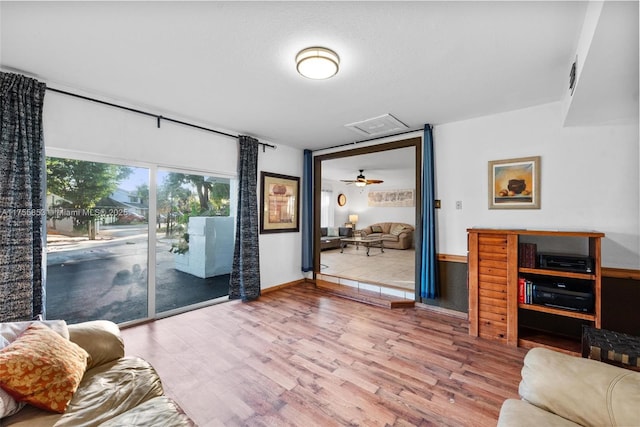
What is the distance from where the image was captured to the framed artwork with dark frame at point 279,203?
4.26 m

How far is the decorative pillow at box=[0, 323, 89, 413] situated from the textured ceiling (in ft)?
6.06

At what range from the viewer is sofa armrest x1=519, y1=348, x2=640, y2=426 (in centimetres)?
98

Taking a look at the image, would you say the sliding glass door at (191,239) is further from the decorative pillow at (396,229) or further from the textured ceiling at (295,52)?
the decorative pillow at (396,229)

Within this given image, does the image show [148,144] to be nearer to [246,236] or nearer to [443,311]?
[246,236]

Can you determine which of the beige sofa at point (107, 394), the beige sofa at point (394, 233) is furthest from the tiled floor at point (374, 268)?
the beige sofa at point (107, 394)

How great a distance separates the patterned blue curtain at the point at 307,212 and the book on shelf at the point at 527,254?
3.13 metres

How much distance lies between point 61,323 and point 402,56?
9.28 ft

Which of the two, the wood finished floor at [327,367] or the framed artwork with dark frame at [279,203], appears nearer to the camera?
the wood finished floor at [327,367]

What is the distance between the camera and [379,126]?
3.51 meters

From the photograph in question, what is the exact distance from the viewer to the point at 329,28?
1684mm

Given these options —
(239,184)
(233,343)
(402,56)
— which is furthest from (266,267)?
(402,56)

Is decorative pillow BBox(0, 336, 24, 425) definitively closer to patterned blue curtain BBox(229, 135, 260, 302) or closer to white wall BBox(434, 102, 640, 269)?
patterned blue curtain BBox(229, 135, 260, 302)

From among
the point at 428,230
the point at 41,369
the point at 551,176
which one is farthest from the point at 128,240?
the point at 551,176

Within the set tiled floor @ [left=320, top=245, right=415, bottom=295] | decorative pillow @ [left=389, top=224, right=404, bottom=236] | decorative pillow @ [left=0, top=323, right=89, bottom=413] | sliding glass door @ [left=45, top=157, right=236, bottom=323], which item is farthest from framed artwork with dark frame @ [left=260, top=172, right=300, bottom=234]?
decorative pillow @ [left=389, top=224, right=404, bottom=236]
